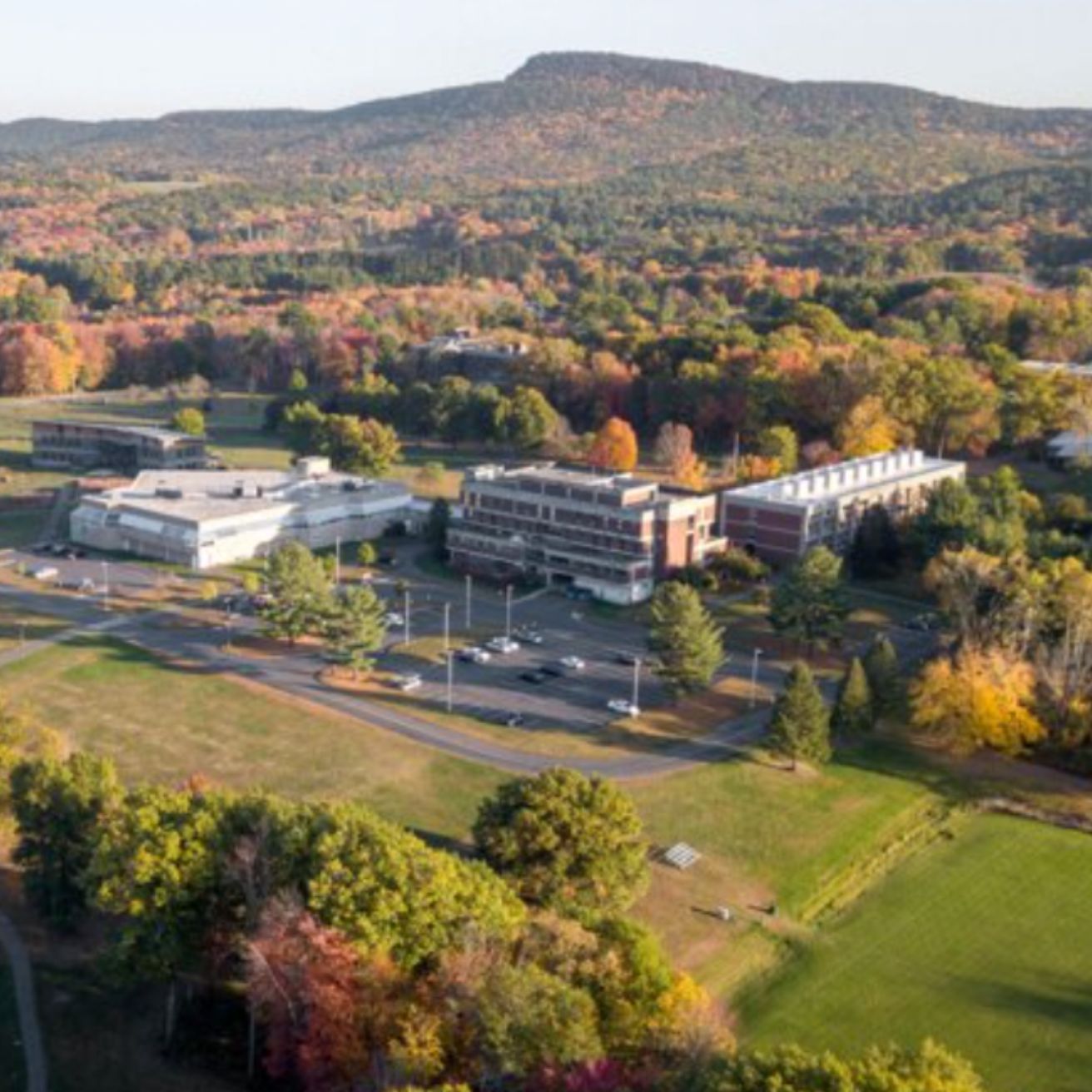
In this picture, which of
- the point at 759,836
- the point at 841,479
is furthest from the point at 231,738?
the point at 841,479

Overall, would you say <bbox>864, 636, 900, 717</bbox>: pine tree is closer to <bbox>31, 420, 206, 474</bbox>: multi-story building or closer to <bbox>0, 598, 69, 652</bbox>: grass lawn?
<bbox>0, 598, 69, 652</bbox>: grass lawn

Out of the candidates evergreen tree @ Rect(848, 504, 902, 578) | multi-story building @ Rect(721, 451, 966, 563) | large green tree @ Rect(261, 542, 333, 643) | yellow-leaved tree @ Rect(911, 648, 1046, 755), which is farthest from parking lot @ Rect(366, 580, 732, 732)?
evergreen tree @ Rect(848, 504, 902, 578)

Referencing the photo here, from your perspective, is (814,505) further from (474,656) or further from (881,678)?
(474,656)

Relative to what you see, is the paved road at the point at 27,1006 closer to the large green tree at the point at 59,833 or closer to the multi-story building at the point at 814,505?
the large green tree at the point at 59,833

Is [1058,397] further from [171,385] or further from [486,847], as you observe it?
[171,385]

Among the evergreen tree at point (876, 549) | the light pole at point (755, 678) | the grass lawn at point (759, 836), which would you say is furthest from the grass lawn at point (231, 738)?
the evergreen tree at point (876, 549)
